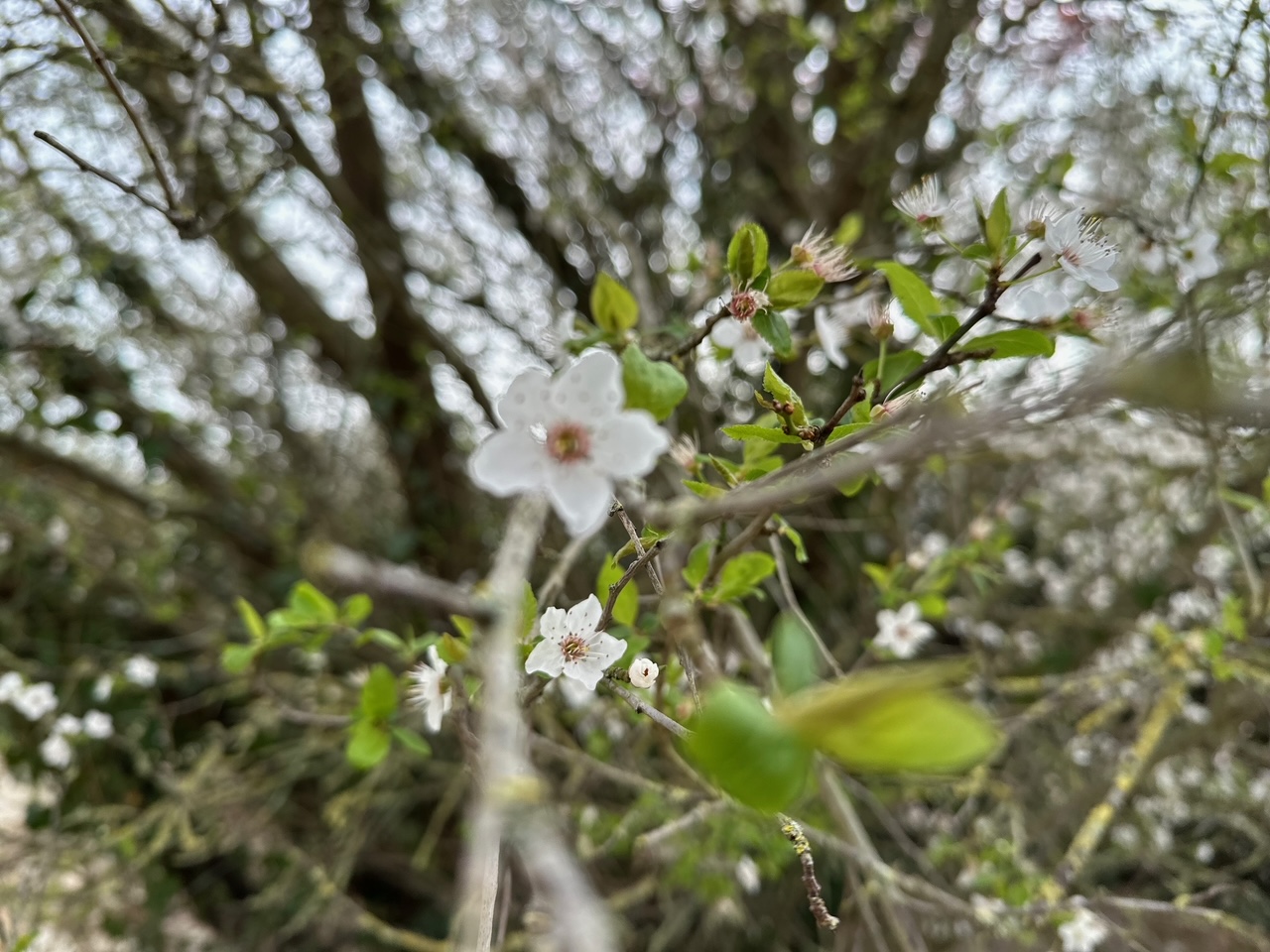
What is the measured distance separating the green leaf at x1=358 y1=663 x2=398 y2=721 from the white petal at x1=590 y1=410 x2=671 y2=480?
49 centimetres

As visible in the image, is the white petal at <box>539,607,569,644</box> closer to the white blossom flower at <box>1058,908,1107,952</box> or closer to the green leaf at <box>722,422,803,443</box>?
the green leaf at <box>722,422,803,443</box>

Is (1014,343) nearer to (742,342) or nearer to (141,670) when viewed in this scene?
(742,342)

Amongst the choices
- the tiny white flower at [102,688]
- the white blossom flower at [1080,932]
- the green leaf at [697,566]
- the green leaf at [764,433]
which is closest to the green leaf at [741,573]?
the green leaf at [697,566]

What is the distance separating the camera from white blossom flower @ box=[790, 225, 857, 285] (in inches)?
27.2

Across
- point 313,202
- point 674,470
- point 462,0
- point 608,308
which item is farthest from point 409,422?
point 608,308

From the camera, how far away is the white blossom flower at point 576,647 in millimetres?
579

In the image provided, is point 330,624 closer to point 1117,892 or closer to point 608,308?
point 608,308

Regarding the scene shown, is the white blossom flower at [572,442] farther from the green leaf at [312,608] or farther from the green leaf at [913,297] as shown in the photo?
the green leaf at [312,608]

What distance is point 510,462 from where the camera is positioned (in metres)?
0.44

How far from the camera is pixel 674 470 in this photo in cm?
110

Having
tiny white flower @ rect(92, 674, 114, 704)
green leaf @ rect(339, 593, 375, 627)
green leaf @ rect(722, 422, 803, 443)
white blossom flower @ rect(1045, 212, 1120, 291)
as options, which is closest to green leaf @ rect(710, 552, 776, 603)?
green leaf @ rect(722, 422, 803, 443)

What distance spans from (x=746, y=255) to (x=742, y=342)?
0.55ft

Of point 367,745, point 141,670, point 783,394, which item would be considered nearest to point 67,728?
point 141,670

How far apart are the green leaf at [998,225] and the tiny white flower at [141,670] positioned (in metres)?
1.96
